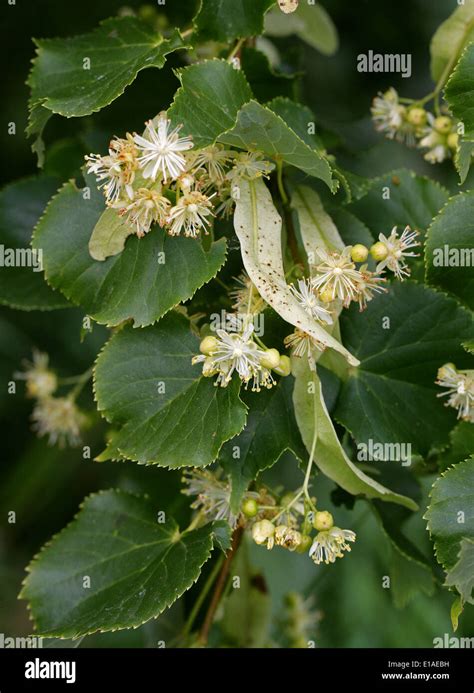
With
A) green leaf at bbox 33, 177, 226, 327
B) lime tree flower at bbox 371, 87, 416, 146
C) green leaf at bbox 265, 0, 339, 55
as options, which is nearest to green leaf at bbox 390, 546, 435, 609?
green leaf at bbox 33, 177, 226, 327

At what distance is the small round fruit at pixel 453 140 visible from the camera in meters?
1.24

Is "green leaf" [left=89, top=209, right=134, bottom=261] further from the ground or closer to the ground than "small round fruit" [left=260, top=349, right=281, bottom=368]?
further from the ground

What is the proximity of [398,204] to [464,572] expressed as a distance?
0.61 m

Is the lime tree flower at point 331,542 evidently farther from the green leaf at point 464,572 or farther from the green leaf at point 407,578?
the green leaf at point 407,578

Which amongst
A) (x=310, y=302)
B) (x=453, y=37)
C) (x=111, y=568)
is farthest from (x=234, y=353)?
(x=453, y=37)

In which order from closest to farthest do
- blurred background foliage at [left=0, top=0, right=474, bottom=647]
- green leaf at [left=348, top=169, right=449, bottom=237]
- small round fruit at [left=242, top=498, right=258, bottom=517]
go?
small round fruit at [left=242, top=498, right=258, bottom=517] → green leaf at [left=348, top=169, right=449, bottom=237] → blurred background foliage at [left=0, top=0, right=474, bottom=647]

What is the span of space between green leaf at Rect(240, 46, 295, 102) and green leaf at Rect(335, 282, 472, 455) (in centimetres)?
36

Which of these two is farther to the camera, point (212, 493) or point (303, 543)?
point (212, 493)

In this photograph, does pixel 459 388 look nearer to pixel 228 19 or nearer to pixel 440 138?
pixel 440 138

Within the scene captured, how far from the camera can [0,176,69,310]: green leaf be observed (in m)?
1.38

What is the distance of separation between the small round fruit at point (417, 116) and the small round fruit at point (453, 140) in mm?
52

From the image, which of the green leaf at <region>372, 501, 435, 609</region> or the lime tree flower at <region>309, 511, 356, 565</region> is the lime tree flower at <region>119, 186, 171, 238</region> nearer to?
the lime tree flower at <region>309, 511, 356, 565</region>

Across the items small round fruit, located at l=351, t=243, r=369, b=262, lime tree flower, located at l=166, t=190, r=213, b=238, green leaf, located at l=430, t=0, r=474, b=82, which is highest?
green leaf, located at l=430, t=0, r=474, b=82

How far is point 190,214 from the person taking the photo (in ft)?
3.40
